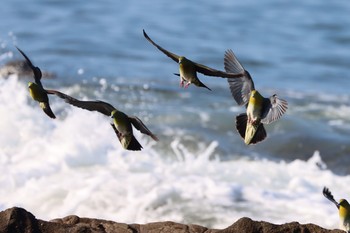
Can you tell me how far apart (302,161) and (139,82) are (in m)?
5.20

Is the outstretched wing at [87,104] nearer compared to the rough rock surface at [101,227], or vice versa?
the outstretched wing at [87,104]

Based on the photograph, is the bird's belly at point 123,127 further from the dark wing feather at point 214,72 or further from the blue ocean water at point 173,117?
the blue ocean water at point 173,117

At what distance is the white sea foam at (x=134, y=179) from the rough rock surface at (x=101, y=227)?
3.25m

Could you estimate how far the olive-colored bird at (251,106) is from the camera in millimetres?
5438

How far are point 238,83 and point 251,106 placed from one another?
36cm

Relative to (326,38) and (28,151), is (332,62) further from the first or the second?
(28,151)

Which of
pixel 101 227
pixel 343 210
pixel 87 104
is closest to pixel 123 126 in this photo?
pixel 87 104

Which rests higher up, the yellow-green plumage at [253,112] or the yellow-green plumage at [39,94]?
the yellow-green plumage at [253,112]

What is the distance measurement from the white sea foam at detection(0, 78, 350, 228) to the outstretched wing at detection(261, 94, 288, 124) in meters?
3.39

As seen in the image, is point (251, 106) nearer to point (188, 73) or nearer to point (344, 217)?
point (188, 73)

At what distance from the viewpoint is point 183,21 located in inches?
920

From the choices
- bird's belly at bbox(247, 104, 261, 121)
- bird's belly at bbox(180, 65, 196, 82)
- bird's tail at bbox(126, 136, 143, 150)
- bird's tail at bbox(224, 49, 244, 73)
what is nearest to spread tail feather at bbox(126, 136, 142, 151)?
bird's tail at bbox(126, 136, 143, 150)

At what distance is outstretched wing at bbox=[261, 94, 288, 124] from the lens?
17.7 ft

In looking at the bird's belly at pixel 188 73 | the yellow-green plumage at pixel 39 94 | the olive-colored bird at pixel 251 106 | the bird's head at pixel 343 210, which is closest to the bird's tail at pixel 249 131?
the olive-colored bird at pixel 251 106
